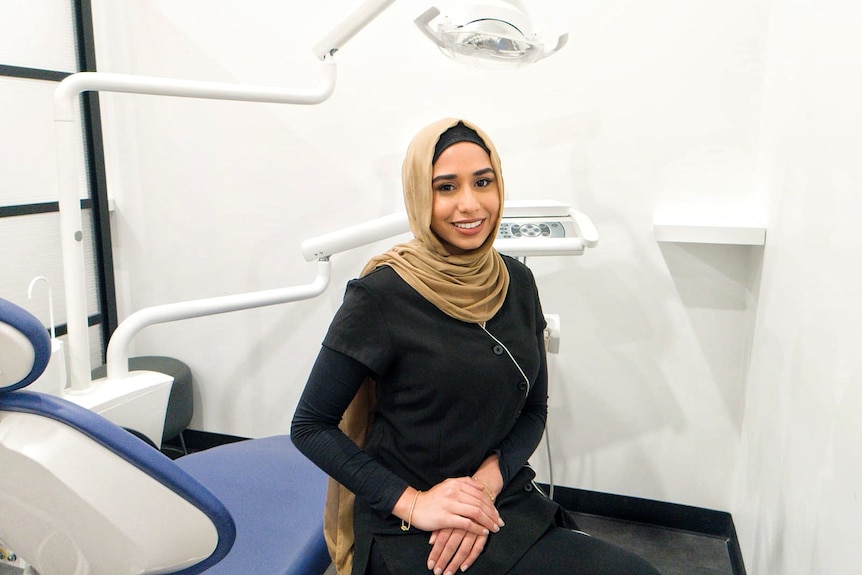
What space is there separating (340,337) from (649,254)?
119 centimetres

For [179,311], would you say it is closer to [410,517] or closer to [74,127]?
[74,127]

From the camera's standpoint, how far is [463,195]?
3.72 feet

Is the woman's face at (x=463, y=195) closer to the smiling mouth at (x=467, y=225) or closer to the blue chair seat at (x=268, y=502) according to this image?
the smiling mouth at (x=467, y=225)

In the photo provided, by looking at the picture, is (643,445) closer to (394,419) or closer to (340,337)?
(394,419)

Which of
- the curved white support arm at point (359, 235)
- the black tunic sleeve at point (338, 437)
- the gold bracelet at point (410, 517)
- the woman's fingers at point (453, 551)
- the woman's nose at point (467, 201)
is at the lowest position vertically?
the woman's fingers at point (453, 551)

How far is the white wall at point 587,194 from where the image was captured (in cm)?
153

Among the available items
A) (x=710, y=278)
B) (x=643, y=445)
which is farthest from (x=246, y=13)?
(x=643, y=445)

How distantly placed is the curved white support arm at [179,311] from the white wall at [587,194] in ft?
1.30

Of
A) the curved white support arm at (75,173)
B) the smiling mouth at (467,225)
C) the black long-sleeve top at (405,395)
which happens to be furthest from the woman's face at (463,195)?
the curved white support arm at (75,173)

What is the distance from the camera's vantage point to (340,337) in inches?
42.6

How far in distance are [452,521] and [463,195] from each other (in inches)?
21.9

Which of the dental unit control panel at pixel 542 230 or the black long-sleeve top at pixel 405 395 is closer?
the black long-sleeve top at pixel 405 395

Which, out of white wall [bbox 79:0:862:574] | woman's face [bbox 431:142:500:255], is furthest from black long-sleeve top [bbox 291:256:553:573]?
white wall [bbox 79:0:862:574]

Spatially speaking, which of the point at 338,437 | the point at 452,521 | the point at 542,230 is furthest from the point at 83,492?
the point at 542,230
